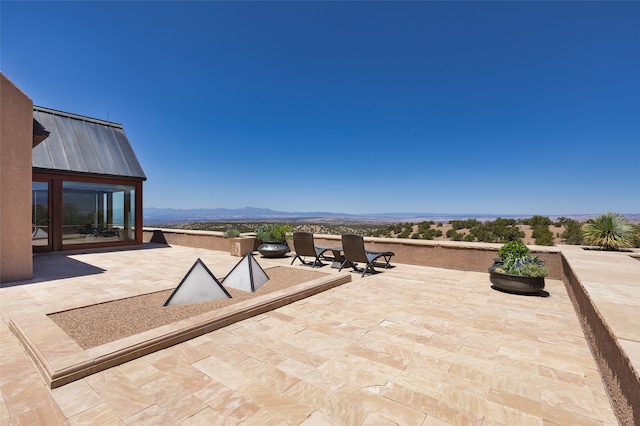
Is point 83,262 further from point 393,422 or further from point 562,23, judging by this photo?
point 562,23

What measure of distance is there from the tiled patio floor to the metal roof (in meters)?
8.39

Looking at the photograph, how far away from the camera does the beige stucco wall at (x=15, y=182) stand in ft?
20.4

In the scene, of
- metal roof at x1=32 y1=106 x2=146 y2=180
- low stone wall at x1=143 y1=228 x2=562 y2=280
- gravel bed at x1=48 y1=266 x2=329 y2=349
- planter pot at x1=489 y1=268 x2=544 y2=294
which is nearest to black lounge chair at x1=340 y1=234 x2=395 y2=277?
low stone wall at x1=143 y1=228 x2=562 y2=280

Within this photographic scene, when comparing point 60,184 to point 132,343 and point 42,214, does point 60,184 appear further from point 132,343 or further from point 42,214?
point 132,343

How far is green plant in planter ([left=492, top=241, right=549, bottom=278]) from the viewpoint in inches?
209

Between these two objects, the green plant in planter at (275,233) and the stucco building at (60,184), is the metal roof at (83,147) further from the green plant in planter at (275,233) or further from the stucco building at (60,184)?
the green plant in planter at (275,233)

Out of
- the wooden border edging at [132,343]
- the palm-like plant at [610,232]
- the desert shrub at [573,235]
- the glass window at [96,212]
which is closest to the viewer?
the wooden border edging at [132,343]

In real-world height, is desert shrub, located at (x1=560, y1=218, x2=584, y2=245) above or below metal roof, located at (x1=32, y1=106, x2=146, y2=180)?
below

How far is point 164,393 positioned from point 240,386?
59 cm

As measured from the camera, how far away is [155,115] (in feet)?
65.9

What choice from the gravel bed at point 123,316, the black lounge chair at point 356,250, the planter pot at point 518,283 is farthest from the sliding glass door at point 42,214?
the planter pot at point 518,283

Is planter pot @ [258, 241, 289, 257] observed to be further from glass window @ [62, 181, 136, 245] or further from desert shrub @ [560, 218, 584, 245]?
desert shrub @ [560, 218, 584, 245]

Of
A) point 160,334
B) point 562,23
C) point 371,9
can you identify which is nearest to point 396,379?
point 160,334

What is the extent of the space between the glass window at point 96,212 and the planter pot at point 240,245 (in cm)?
589
